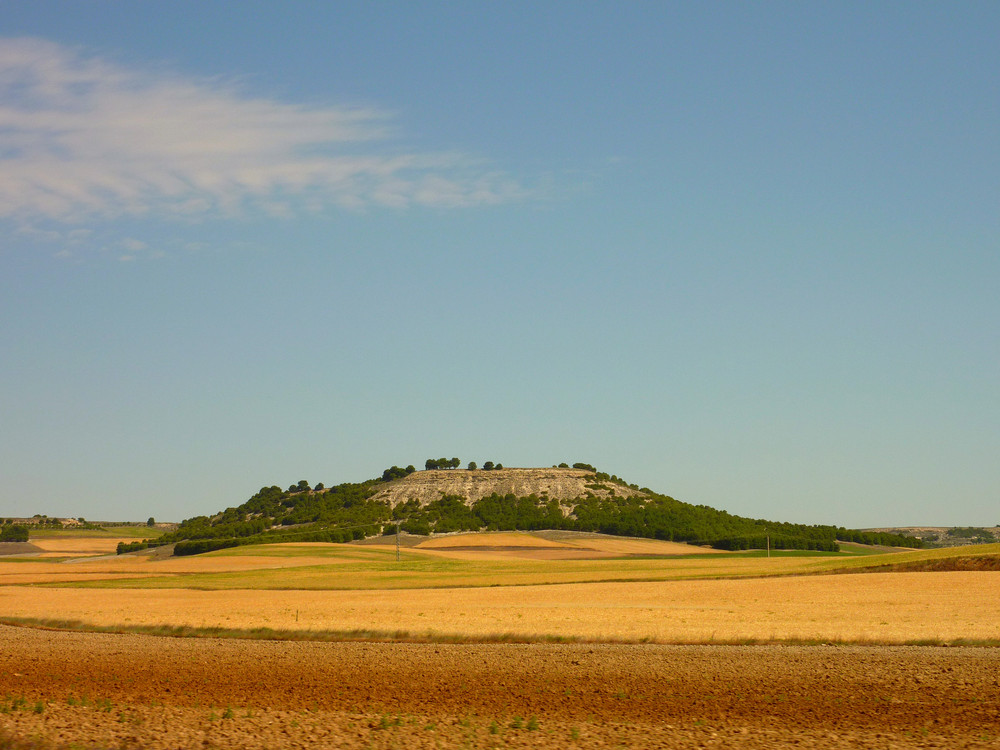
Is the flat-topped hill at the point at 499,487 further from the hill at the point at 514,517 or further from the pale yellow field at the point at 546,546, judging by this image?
the pale yellow field at the point at 546,546

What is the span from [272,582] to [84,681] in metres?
47.7

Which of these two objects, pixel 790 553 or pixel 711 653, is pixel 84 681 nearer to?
pixel 711 653

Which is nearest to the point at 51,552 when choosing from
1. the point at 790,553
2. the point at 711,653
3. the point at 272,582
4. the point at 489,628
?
the point at 272,582

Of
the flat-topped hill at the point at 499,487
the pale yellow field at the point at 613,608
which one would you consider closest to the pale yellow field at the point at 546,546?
the flat-topped hill at the point at 499,487

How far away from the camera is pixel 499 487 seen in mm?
190125

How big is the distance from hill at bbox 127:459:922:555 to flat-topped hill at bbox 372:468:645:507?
206mm

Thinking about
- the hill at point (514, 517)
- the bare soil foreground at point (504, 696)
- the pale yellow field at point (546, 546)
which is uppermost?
the hill at point (514, 517)

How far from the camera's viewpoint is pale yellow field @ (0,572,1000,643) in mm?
34156

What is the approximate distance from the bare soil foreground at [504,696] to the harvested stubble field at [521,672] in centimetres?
8

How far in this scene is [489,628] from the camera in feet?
115

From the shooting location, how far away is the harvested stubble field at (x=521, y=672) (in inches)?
736

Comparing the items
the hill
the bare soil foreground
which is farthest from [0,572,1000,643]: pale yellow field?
the hill

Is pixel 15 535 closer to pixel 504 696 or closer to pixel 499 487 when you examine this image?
pixel 499 487

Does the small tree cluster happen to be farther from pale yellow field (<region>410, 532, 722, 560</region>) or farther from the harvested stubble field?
the harvested stubble field
